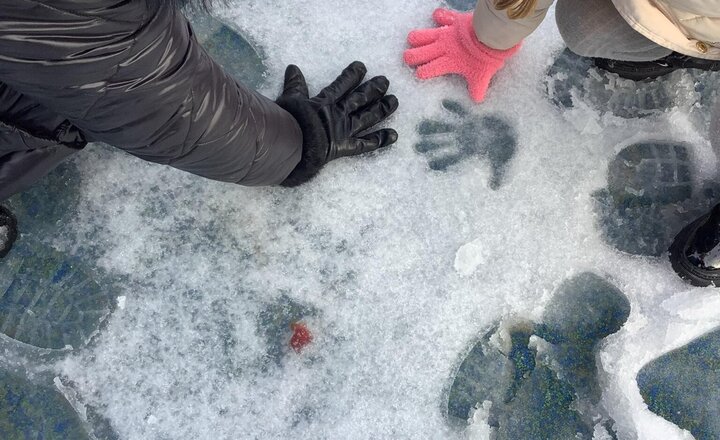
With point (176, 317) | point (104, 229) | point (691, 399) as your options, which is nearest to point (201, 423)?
point (176, 317)

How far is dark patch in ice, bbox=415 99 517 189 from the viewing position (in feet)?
4.18

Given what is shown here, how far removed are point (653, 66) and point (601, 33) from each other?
0.67ft

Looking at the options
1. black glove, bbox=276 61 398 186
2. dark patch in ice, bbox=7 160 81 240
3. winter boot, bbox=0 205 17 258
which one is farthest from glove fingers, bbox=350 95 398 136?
winter boot, bbox=0 205 17 258

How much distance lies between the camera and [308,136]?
1156mm

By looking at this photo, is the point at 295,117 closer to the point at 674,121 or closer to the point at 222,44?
the point at 222,44

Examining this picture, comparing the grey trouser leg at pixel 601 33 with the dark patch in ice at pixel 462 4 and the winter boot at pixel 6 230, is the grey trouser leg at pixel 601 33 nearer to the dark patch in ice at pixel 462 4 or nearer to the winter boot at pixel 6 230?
the dark patch in ice at pixel 462 4

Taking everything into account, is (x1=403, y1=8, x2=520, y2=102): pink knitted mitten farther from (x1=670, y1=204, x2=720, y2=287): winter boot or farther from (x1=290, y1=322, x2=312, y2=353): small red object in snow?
(x1=290, y1=322, x2=312, y2=353): small red object in snow

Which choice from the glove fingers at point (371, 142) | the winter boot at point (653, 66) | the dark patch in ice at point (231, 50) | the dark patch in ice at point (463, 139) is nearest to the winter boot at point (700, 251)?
the winter boot at point (653, 66)

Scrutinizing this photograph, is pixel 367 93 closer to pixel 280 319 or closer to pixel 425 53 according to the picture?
pixel 425 53

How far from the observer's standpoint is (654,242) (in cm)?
124

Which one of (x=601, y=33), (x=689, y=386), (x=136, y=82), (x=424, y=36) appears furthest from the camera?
(x=424, y=36)

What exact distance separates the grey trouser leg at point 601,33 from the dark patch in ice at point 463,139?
0.23 metres

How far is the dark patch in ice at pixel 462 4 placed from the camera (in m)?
1.37

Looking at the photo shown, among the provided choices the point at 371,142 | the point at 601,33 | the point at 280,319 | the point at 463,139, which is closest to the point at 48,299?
the point at 280,319
